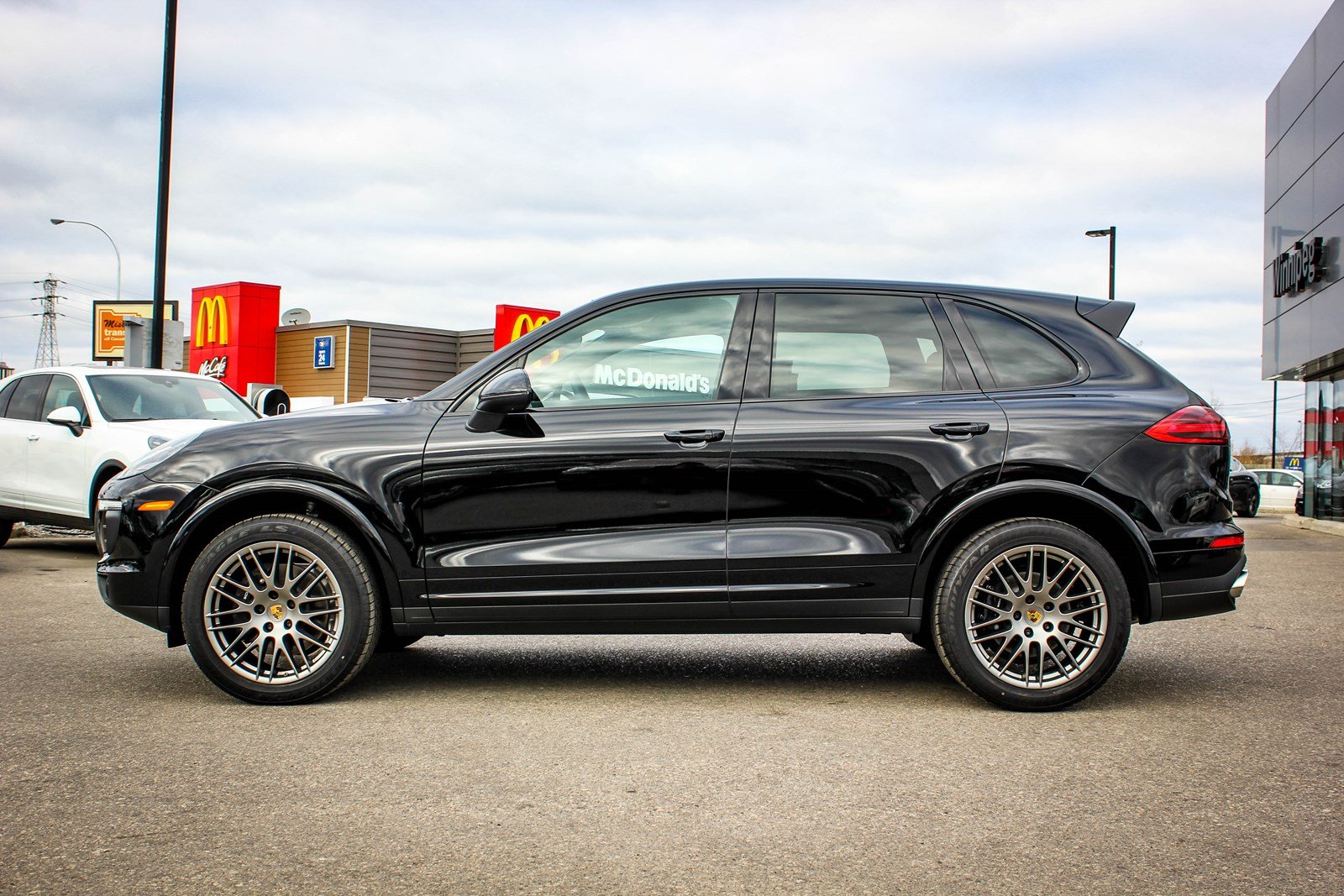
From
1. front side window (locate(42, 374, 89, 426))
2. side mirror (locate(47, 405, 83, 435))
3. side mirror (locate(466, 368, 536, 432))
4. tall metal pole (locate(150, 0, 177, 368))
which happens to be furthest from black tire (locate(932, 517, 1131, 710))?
tall metal pole (locate(150, 0, 177, 368))

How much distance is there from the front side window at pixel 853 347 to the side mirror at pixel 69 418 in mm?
8356

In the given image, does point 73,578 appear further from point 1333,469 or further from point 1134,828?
point 1333,469

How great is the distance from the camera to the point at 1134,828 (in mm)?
3520

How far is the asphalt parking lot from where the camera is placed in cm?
320

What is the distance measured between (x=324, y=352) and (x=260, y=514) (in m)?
27.4

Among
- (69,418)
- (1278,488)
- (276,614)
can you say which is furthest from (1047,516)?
(1278,488)

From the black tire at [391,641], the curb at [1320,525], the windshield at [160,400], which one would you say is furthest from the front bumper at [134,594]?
the curb at [1320,525]

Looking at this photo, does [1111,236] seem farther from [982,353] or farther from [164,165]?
[982,353]

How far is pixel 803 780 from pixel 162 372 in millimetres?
9904

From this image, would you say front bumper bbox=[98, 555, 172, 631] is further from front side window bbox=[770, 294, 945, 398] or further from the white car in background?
the white car in background

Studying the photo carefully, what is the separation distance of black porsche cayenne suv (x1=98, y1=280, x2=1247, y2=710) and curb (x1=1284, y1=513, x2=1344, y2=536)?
19.0 meters

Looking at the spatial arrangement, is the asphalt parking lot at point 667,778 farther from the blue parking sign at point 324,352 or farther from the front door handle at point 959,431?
the blue parking sign at point 324,352

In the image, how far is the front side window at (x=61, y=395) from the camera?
11.8 metres

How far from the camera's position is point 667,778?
4051 millimetres
